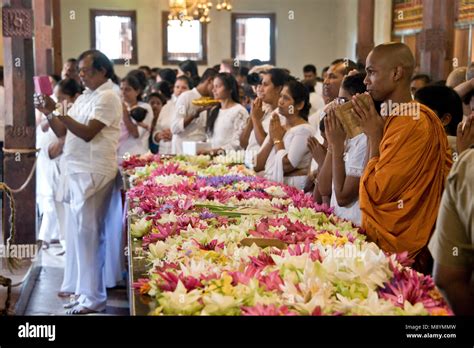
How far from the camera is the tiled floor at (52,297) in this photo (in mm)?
6418

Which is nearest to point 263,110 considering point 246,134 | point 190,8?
point 246,134

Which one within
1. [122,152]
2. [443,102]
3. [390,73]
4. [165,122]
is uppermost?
[390,73]

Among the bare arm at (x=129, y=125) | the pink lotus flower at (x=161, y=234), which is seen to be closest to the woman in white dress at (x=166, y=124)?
the bare arm at (x=129, y=125)

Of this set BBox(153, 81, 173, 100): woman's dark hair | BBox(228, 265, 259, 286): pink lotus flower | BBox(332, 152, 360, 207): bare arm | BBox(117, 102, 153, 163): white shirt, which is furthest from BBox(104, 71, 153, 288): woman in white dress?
BBox(228, 265, 259, 286): pink lotus flower

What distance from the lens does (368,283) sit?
2.66 m

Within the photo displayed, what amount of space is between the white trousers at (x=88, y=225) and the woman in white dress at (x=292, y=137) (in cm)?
140

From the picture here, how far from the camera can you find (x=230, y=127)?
7664mm

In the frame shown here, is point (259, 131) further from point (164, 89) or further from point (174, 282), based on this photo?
point (164, 89)

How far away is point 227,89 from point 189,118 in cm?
83

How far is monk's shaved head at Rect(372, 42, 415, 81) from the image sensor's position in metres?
3.79

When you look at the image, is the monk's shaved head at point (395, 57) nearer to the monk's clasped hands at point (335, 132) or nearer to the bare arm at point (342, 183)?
the monk's clasped hands at point (335, 132)

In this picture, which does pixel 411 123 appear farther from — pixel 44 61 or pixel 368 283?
pixel 44 61

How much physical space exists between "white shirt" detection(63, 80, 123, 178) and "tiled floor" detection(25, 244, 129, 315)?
1073 mm

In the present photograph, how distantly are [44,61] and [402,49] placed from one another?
748 cm
